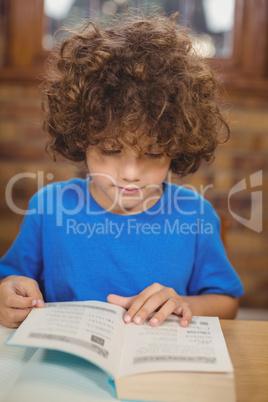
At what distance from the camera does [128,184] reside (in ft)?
2.64

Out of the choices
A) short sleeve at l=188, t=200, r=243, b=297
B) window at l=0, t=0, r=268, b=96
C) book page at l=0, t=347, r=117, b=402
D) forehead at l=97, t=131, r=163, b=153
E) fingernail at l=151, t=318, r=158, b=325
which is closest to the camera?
book page at l=0, t=347, r=117, b=402

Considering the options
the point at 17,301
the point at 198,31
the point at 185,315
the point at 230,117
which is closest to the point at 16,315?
the point at 17,301

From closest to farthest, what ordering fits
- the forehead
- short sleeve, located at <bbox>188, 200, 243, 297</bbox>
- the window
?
the forehead < short sleeve, located at <bbox>188, 200, 243, 297</bbox> < the window

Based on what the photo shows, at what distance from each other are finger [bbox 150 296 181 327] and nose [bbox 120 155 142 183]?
23cm

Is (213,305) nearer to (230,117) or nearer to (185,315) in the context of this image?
(185,315)

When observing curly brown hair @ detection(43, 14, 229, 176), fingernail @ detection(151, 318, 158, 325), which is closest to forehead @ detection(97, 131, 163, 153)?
curly brown hair @ detection(43, 14, 229, 176)

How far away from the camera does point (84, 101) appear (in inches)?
32.4

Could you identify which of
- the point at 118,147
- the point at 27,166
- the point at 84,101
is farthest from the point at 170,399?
the point at 27,166

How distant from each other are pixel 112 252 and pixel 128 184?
19 centimetres

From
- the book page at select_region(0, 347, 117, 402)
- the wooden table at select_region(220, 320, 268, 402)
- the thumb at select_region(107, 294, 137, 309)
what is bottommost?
the wooden table at select_region(220, 320, 268, 402)

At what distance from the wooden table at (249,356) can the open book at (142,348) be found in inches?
1.5

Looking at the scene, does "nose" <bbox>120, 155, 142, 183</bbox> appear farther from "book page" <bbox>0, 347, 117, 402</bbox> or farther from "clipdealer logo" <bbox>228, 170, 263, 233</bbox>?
"clipdealer logo" <bbox>228, 170, 263, 233</bbox>

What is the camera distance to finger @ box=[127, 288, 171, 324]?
0.63m

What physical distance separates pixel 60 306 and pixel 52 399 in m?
0.20
